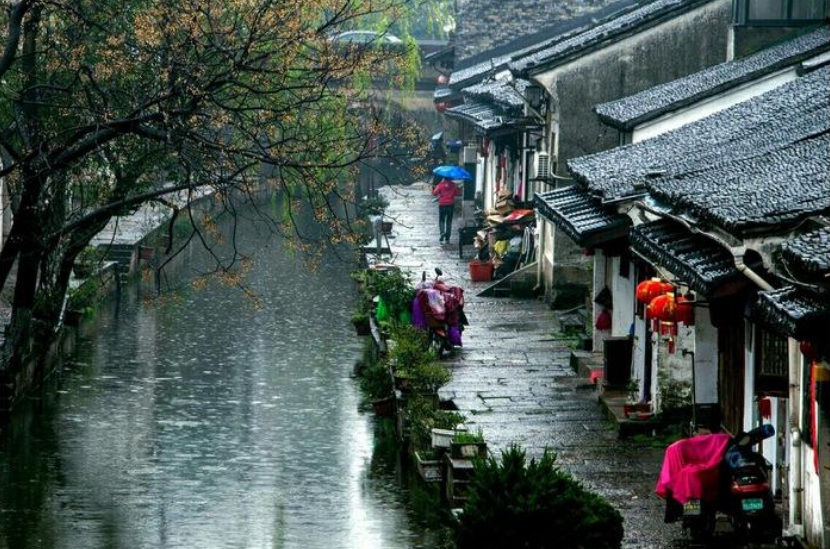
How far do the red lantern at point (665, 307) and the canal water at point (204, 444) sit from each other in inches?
152

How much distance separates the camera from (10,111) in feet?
89.4

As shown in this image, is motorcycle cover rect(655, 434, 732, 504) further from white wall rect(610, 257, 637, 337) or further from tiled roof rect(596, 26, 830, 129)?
tiled roof rect(596, 26, 830, 129)

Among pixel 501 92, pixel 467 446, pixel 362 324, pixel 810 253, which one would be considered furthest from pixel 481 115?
pixel 810 253

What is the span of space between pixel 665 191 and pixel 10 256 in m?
8.72

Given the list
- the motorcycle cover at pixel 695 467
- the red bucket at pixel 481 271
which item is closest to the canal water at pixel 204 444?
the red bucket at pixel 481 271

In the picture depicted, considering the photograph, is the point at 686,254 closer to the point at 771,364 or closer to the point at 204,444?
the point at 771,364

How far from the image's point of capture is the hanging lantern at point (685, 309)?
65.6 ft

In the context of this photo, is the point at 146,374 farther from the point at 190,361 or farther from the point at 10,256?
the point at 10,256

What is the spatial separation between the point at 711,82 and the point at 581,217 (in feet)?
16.6

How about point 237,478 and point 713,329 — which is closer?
point 713,329

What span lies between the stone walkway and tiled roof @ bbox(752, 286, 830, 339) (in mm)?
3750

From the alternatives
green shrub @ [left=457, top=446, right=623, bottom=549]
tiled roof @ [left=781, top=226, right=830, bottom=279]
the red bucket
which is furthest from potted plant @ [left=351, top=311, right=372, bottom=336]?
tiled roof @ [left=781, top=226, right=830, bottom=279]

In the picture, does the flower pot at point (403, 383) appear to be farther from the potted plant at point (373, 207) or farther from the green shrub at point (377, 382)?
the potted plant at point (373, 207)

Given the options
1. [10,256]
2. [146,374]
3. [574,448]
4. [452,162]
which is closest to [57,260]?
[146,374]
